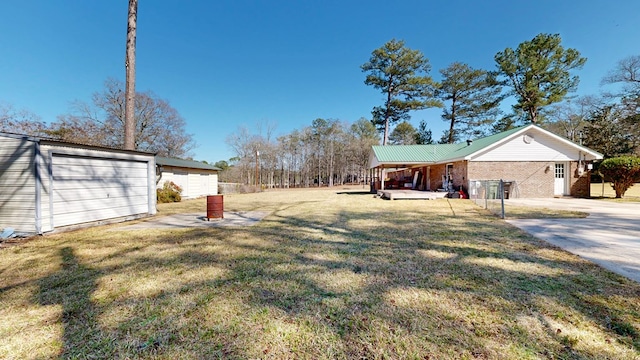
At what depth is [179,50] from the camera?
1639 centimetres

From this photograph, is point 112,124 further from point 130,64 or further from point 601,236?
point 601,236

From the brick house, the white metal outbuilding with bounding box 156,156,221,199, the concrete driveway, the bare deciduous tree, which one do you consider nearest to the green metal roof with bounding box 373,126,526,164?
the brick house

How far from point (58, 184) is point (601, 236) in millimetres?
12455

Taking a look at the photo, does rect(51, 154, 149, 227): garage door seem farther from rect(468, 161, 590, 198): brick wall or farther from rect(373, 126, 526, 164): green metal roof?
A: rect(468, 161, 590, 198): brick wall

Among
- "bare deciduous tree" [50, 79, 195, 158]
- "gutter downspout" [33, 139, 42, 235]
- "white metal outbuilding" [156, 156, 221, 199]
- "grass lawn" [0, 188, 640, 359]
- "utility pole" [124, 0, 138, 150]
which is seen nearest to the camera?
"grass lawn" [0, 188, 640, 359]

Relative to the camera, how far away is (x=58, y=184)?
20.1ft

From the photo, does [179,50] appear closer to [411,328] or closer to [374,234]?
[374,234]

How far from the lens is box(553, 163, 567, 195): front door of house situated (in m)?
14.0

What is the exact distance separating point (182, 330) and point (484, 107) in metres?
30.8

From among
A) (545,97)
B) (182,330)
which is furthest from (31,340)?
(545,97)

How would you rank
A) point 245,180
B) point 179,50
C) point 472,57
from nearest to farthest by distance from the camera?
point 179,50 < point 472,57 < point 245,180

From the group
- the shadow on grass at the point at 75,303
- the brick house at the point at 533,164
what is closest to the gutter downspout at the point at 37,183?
the shadow on grass at the point at 75,303

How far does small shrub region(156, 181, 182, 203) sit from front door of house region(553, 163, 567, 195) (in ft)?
73.5

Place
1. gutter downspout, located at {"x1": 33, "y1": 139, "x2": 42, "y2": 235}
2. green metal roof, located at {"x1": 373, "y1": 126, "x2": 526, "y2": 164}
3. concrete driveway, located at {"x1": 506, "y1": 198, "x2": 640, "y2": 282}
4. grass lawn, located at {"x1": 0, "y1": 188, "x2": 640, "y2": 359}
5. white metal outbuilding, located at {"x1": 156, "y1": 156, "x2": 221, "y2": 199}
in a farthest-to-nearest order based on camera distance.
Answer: green metal roof, located at {"x1": 373, "y1": 126, "x2": 526, "y2": 164} < white metal outbuilding, located at {"x1": 156, "y1": 156, "x2": 221, "y2": 199} < gutter downspout, located at {"x1": 33, "y1": 139, "x2": 42, "y2": 235} < concrete driveway, located at {"x1": 506, "y1": 198, "x2": 640, "y2": 282} < grass lawn, located at {"x1": 0, "y1": 188, "x2": 640, "y2": 359}
